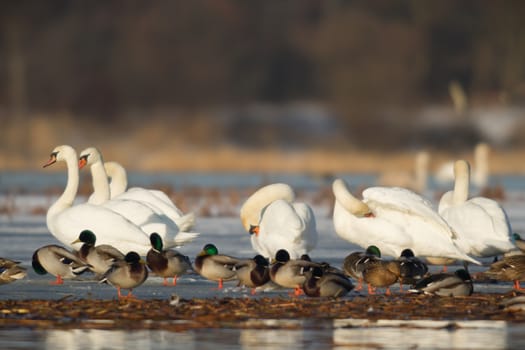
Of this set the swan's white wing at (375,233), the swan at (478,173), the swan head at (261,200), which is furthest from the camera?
the swan at (478,173)

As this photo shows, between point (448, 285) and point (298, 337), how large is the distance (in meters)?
1.96

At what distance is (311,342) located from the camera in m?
7.04

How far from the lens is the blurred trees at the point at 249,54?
36.2 m

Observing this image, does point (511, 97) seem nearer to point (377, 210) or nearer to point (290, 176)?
point (290, 176)

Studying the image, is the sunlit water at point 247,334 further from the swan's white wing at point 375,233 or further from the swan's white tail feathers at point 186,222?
the swan's white tail feathers at point 186,222

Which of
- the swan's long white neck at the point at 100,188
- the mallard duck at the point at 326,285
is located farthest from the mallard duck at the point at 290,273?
the swan's long white neck at the point at 100,188

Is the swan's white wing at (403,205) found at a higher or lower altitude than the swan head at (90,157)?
lower

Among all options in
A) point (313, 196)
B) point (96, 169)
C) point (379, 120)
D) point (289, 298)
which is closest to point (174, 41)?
point (379, 120)

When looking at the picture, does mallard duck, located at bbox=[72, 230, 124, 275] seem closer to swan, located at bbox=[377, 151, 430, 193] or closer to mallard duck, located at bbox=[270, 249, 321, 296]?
mallard duck, located at bbox=[270, 249, 321, 296]

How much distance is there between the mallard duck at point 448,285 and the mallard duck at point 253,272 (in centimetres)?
111

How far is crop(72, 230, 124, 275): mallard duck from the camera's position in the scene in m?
9.85

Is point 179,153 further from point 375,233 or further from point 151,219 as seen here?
point 375,233

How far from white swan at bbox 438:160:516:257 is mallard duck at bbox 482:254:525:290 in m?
1.10

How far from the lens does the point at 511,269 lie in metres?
9.62
